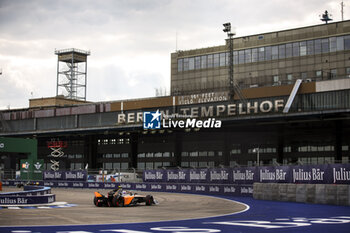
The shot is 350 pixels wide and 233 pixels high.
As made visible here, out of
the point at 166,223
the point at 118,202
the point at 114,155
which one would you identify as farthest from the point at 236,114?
the point at 166,223

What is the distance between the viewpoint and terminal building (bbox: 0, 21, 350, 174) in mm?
69500

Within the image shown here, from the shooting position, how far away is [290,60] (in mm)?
87438

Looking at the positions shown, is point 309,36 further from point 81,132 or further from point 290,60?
point 81,132

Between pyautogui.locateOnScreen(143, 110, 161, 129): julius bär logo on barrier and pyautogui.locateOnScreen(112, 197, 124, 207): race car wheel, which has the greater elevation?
pyautogui.locateOnScreen(143, 110, 161, 129): julius bär logo on barrier

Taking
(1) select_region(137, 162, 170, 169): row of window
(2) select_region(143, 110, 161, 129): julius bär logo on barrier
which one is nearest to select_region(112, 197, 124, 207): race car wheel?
(2) select_region(143, 110, 161, 129): julius bär logo on barrier

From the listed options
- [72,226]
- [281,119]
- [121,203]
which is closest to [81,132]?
[281,119]

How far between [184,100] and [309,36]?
79.7 feet

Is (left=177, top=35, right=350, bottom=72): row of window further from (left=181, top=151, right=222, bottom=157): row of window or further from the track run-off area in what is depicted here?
the track run-off area

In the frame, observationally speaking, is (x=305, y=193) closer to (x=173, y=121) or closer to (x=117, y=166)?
(x=173, y=121)

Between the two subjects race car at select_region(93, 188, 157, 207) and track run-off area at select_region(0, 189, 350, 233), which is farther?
race car at select_region(93, 188, 157, 207)

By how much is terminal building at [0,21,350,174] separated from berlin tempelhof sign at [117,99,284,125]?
0.47 ft

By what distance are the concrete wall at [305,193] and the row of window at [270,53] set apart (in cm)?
5381

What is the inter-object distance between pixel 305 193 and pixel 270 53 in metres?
60.7

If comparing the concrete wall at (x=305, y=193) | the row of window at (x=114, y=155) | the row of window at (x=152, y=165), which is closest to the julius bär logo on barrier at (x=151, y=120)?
the row of window at (x=152, y=165)
